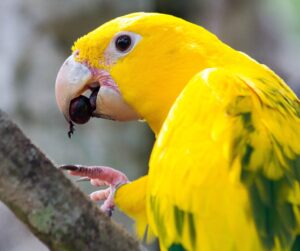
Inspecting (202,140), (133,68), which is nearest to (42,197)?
(202,140)

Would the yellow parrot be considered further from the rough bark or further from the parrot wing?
the rough bark

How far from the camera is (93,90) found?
1.92m

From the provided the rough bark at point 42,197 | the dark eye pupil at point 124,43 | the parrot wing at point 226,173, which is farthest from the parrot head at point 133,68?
the rough bark at point 42,197

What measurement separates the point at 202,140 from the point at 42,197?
0.38m

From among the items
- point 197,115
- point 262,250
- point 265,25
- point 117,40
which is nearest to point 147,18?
point 117,40

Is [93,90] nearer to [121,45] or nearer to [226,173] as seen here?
[121,45]

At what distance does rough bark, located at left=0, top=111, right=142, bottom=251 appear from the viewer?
4.04 ft

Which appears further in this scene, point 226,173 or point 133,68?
point 133,68

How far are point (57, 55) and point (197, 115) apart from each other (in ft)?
6.91

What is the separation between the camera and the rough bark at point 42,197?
1.23 meters

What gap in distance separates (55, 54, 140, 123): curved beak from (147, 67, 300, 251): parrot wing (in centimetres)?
30

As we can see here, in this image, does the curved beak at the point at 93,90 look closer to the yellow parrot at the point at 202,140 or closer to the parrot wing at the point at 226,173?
the yellow parrot at the point at 202,140

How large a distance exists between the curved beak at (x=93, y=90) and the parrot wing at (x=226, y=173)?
0.30 meters

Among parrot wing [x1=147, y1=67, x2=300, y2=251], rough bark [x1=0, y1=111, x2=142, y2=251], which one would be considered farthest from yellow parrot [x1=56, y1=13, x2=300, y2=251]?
rough bark [x1=0, y1=111, x2=142, y2=251]
